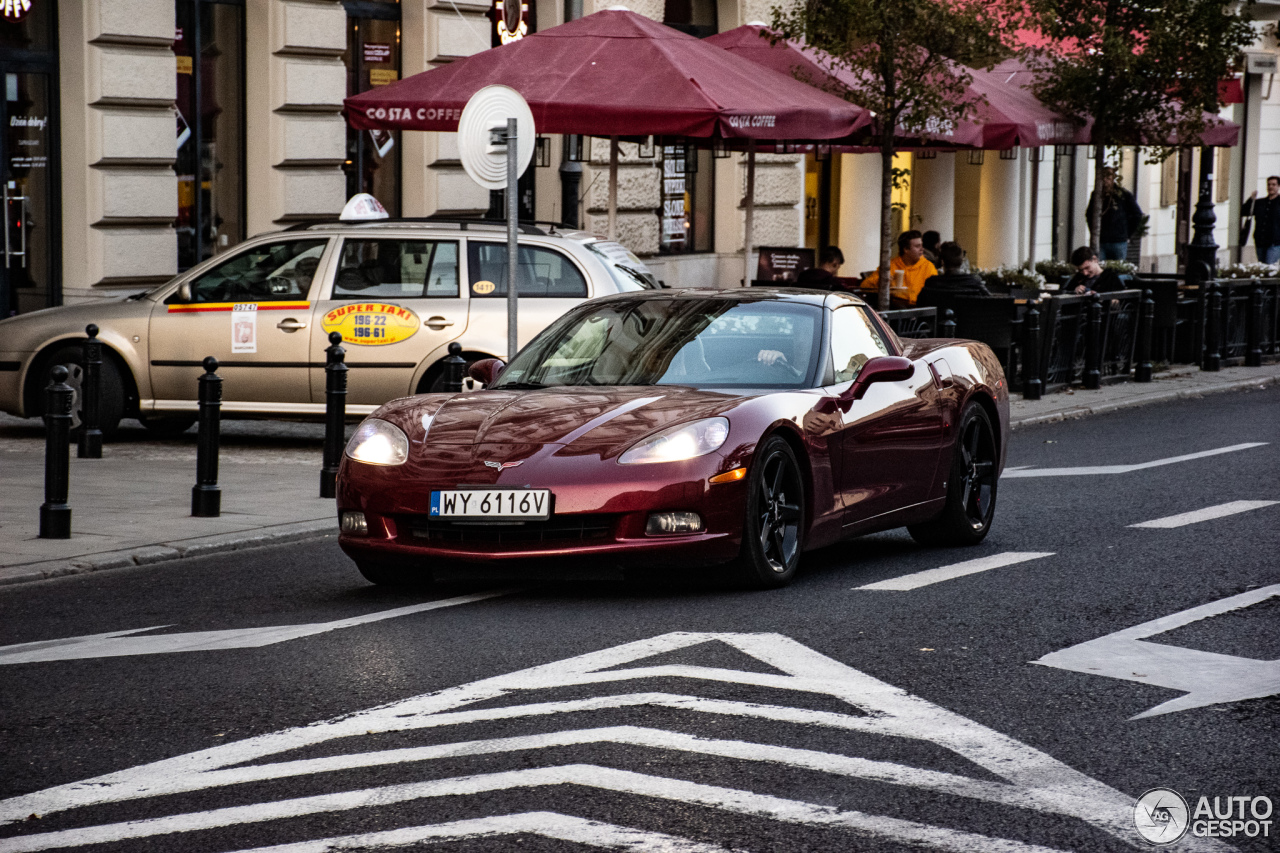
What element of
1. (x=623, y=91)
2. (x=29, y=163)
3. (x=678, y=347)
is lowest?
(x=678, y=347)

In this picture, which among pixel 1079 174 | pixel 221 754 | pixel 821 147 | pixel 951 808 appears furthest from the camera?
pixel 1079 174

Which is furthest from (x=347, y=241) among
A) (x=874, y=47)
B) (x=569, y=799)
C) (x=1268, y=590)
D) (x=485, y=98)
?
(x=569, y=799)

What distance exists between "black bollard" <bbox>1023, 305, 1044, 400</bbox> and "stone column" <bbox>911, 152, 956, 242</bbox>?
1234 centimetres

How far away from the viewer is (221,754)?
524 cm

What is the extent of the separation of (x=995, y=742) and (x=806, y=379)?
324cm

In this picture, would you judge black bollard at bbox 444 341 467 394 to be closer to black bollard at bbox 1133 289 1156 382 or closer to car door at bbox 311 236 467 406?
car door at bbox 311 236 467 406

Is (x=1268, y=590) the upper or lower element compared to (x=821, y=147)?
lower

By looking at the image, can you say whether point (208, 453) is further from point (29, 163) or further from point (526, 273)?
point (29, 163)

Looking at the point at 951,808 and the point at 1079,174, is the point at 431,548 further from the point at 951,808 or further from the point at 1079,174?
A: the point at 1079,174

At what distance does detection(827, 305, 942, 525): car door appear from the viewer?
848 cm

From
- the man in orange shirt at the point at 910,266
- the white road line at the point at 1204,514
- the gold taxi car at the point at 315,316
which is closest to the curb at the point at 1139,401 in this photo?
the man in orange shirt at the point at 910,266

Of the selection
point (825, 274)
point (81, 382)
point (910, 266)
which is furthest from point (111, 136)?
point (910, 266)

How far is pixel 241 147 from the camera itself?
19.0 metres

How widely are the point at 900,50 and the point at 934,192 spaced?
43.9 ft
